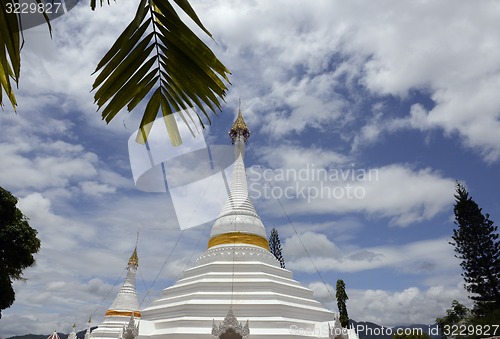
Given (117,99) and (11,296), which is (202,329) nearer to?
(11,296)

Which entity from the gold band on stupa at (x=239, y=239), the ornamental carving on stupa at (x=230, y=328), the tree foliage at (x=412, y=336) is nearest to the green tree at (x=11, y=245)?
the gold band on stupa at (x=239, y=239)

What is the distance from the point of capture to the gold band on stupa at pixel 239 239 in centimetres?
2166

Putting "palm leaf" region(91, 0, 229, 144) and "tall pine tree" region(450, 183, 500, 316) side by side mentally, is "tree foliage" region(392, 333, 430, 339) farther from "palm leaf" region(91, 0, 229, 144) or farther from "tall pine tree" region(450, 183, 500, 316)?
"palm leaf" region(91, 0, 229, 144)

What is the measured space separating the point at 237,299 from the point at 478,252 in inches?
915

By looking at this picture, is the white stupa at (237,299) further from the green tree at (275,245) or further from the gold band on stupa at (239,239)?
the green tree at (275,245)

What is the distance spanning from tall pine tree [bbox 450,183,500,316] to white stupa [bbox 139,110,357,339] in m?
16.9

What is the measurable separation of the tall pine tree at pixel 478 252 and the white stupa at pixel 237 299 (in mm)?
16930

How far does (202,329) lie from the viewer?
15680mm

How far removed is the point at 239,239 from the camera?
21641 mm

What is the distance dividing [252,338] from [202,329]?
2235 millimetres

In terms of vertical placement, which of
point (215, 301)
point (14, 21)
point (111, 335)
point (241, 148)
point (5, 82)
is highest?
point (241, 148)

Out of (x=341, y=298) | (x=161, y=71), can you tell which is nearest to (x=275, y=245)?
(x=341, y=298)

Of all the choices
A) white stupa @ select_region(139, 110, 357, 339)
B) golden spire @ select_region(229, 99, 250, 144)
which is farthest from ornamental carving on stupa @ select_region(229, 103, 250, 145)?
white stupa @ select_region(139, 110, 357, 339)

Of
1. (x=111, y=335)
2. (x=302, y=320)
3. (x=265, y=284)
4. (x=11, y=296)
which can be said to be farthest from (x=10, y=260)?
(x=302, y=320)
